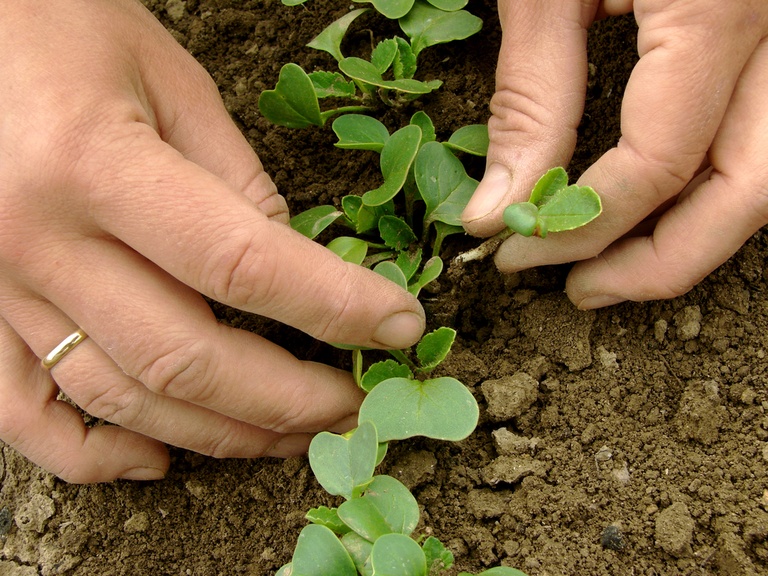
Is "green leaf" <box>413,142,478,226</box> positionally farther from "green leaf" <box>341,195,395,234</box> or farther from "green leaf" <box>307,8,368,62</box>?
"green leaf" <box>307,8,368,62</box>

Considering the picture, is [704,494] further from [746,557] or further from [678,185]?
[678,185]

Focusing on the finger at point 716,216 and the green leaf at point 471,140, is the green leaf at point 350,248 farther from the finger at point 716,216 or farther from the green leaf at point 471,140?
the finger at point 716,216

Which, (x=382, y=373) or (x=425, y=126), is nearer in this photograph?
(x=382, y=373)

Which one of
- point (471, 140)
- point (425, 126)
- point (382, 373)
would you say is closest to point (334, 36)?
point (425, 126)

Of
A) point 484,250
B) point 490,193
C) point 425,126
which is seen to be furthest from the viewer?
point 425,126

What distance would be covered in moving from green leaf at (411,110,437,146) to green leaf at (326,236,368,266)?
0.28 meters

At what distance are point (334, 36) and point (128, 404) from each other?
1.01 metres

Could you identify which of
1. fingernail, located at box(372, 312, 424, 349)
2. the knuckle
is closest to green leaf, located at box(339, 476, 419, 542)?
fingernail, located at box(372, 312, 424, 349)

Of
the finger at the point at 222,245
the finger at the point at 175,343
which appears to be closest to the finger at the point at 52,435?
the finger at the point at 175,343

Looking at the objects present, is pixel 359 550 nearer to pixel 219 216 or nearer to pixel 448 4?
pixel 219 216

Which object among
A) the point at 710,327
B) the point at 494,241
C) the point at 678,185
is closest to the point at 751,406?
the point at 710,327

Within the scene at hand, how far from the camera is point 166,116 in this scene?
1422 millimetres

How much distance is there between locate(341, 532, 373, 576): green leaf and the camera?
1.18m

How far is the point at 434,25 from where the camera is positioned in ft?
5.66
